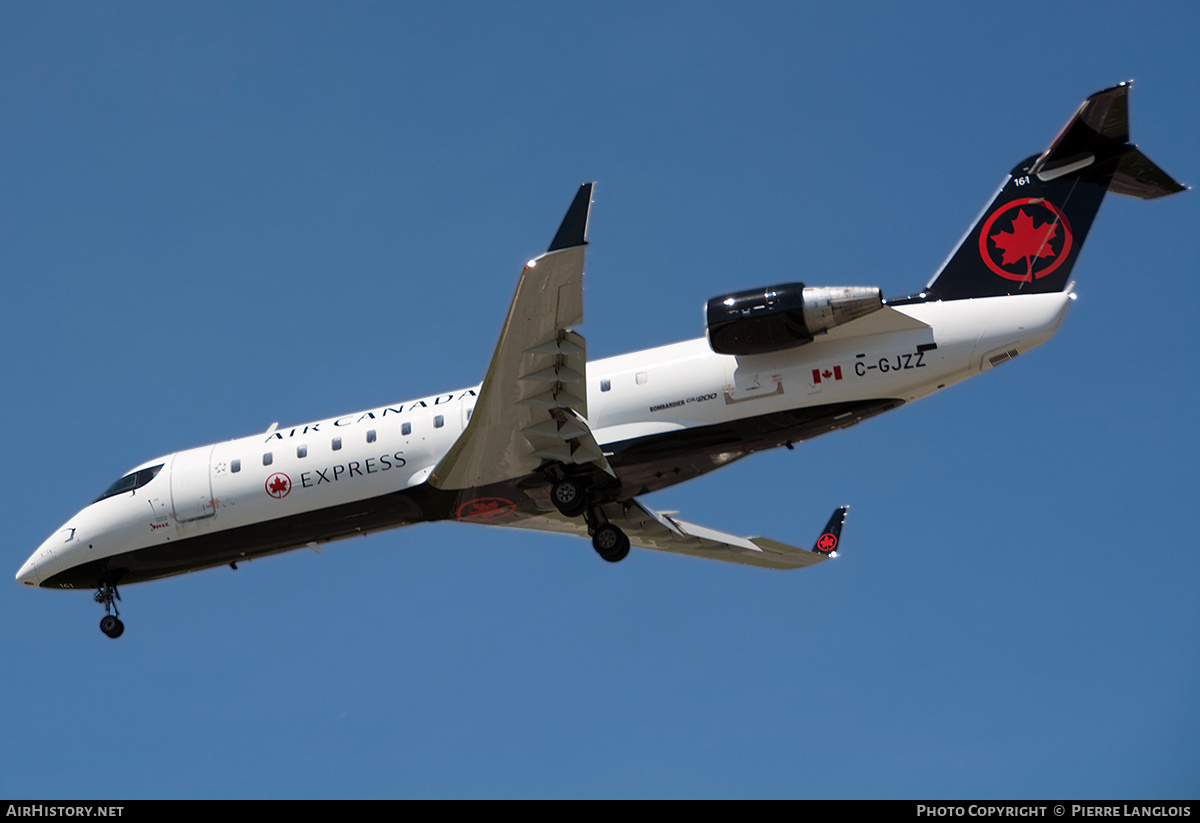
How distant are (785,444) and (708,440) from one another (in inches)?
57.7

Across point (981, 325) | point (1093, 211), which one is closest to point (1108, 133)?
point (1093, 211)

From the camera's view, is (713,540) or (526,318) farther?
(713,540)

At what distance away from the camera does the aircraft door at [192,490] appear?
2566 cm

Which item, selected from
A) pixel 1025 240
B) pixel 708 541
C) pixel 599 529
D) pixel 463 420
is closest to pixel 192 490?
pixel 463 420

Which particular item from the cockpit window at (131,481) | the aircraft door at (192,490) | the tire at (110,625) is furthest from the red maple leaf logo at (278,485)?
the tire at (110,625)

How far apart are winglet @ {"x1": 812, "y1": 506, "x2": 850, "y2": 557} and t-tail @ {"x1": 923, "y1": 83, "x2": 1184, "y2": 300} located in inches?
301

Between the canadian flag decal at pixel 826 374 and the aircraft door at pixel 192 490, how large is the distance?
1201 centimetres

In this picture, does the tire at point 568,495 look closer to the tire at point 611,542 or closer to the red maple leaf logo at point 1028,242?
the tire at point 611,542

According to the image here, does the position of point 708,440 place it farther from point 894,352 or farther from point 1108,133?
point 1108,133

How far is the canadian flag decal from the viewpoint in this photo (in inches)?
893

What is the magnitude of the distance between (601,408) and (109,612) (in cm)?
1130

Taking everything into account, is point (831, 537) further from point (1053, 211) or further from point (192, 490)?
point (192, 490)

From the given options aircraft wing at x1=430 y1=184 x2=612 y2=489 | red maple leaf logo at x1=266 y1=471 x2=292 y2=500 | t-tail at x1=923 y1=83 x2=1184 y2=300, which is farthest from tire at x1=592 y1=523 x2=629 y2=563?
t-tail at x1=923 y1=83 x2=1184 y2=300

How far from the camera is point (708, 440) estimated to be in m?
23.4
